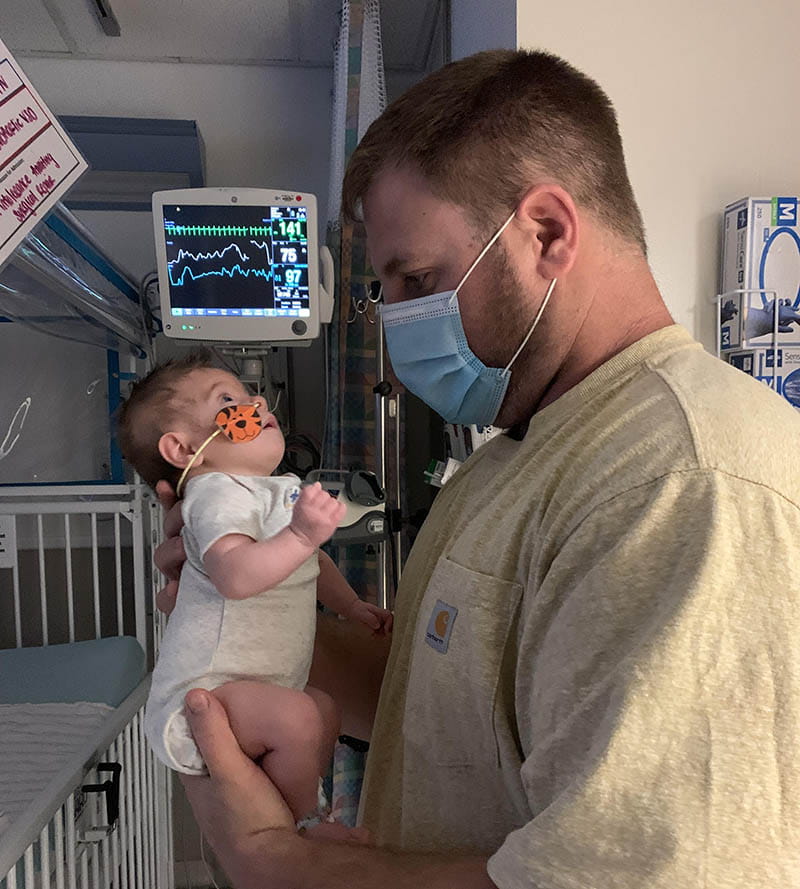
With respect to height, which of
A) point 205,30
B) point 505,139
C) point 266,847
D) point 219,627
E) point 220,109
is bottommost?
point 266,847

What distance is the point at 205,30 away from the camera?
9.30 feet

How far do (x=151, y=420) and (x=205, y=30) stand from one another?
236cm

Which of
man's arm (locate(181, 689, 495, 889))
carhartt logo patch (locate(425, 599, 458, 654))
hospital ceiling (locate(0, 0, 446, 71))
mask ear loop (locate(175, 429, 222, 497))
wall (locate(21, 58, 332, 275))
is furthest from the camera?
wall (locate(21, 58, 332, 275))

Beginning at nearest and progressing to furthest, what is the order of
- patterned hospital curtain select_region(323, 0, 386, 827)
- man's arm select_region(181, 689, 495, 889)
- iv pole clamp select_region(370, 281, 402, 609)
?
man's arm select_region(181, 689, 495, 889) < iv pole clamp select_region(370, 281, 402, 609) < patterned hospital curtain select_region(323, 0, 386, 827)

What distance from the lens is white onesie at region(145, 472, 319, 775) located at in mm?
1011

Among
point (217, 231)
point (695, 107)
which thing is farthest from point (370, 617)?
point (695, 107)

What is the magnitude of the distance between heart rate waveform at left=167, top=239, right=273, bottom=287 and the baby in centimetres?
96

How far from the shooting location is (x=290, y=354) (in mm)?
3131

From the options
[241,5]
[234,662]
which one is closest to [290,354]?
[241,5]

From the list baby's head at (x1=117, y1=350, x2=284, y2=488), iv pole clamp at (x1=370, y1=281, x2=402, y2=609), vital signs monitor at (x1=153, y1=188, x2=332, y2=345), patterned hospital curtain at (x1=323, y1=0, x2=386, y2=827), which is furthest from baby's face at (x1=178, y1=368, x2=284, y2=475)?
patterned hospital curtain at (x1=323, y1=0, x2=386, y2=827)

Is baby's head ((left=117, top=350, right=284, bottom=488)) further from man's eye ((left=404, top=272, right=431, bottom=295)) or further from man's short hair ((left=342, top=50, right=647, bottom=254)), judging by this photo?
man's short hair ((left=342, top=50, right=647, bottom=254))

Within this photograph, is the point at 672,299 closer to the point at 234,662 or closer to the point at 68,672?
the point at 234,662

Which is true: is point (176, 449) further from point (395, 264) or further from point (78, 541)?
point (78, 541)

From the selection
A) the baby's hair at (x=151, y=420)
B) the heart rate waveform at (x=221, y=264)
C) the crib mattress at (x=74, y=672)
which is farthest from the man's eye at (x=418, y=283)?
the crib mattress at (x=74, y=672)
